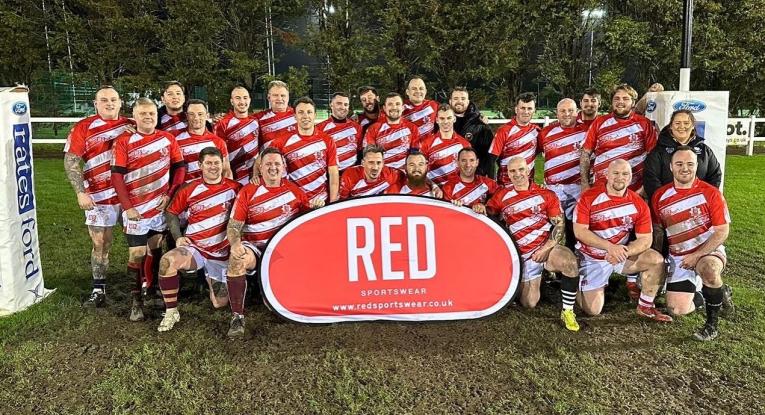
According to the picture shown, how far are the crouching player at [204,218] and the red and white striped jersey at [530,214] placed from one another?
227cm

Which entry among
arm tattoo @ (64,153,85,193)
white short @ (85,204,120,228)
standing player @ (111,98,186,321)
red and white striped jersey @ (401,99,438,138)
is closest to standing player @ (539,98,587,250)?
red and white striped jersey @ (401,99,438,138)

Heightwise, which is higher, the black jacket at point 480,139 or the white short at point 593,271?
the black jacket at point 480,139

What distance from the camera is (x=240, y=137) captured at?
5355mm

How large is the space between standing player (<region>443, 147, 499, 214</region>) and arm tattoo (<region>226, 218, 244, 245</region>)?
67.2 inches

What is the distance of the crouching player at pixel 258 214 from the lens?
13.7 feet

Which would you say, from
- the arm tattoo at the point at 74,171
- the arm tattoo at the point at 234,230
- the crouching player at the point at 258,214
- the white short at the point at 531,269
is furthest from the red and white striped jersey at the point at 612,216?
the arm tattoo at the point at 74,171

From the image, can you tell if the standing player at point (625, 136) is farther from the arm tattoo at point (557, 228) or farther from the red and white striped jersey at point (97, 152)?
the red and white striped jersey at point (97, 152)

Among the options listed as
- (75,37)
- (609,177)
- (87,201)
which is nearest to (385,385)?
(609,177)

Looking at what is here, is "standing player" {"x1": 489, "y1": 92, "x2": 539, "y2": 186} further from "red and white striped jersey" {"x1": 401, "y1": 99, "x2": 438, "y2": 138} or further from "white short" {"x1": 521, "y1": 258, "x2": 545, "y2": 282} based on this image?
"white short" {"x1": 521, "y1": 258, "x2": 545, "y2": 282}

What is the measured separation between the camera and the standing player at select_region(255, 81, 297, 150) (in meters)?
5.43

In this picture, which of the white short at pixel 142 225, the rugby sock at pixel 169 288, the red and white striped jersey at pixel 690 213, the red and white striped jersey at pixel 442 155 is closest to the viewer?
the red and white striped jersey at pixel 690 213

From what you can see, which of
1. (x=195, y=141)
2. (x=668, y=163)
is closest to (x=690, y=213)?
(x=668, y=163)

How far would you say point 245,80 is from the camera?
18125mm

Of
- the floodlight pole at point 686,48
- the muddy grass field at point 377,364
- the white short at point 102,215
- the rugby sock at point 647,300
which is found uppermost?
the floodlight pole at point 686,48
